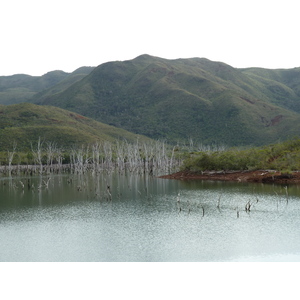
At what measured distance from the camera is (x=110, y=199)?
41312 millimetres

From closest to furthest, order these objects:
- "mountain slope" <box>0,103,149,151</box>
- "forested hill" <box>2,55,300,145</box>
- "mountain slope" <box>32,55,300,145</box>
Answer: "mountain slope" <box>0,103,149,151</box>
"forested hill" <box>2,55,300,145</box>
"mountain slope" <box>32,55,300,145</box>

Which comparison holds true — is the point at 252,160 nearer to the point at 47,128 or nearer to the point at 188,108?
the point at 47,128

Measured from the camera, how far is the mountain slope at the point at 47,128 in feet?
344

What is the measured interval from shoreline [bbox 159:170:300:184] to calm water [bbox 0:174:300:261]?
971 centimetres

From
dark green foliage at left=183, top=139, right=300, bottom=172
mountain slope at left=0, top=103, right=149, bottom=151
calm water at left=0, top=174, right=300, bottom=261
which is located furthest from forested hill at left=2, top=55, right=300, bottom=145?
calm water at left=0, top=174, right=300, bottom=261

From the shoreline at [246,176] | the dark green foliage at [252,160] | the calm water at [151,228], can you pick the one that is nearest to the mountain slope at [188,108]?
the dark green foliage at [252,160]

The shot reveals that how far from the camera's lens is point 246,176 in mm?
57812

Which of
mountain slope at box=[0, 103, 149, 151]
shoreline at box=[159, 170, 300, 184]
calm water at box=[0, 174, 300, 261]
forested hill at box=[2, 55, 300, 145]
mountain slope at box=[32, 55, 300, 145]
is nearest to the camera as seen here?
calm water at box=[0, 174, 300, 261]

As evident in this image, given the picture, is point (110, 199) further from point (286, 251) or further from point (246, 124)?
point (246, 124)

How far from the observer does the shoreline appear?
52719 millimetres

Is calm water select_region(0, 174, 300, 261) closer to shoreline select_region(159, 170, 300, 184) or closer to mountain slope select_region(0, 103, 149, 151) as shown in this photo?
shoreline select_region(159, 170, 300, 184)

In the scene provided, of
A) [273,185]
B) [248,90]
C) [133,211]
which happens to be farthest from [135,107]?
[133,211]

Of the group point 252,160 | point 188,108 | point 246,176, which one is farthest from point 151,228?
point 188,108

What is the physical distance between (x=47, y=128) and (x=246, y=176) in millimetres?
72353
